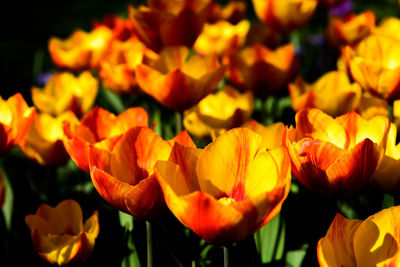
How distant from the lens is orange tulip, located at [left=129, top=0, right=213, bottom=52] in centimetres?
133

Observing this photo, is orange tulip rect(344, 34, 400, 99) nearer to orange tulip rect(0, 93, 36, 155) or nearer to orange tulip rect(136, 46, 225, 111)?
orange tulip rect(136, 46, 225, 111)

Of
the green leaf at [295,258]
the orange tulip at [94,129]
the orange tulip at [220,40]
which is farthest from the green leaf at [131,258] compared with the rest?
the orange tulip at [220,40]

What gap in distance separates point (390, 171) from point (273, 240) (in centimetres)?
30

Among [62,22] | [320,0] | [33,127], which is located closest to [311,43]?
[320,0]

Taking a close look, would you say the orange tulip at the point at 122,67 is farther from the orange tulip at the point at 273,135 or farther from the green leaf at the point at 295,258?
the green leaf at the point at 295,258

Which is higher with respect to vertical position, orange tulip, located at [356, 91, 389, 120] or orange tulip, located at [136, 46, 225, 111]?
orange tulip, located at [136, 46, 225, 111]

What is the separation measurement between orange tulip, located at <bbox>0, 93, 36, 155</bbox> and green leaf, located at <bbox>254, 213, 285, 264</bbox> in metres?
0.50

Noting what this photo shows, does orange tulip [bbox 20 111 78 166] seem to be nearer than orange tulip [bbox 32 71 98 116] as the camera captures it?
Yes

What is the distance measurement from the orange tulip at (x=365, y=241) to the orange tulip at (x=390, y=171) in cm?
19

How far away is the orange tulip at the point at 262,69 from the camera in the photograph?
4.63ft

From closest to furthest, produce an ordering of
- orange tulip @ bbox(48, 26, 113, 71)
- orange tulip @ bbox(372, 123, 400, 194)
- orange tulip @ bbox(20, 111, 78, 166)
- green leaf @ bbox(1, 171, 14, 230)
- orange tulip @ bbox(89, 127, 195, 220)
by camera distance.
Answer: orange tulip @ bbox(89, 127, 195, 220) → orange tulip @ bbox(372, 123, 400, 194) → orange tulip @ bbox(20, 111, 78, 166) → green leaf @ bbox(1, 171, 14, 230) → orange tulip @ bbox(48, 26, 113, 71)

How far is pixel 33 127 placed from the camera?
4.39 feet

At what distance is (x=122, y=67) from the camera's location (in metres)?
1.46

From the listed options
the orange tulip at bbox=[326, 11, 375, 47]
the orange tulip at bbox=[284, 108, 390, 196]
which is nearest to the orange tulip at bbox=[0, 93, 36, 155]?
the orange tulip at bbox=[284, 108, 390, 196]
